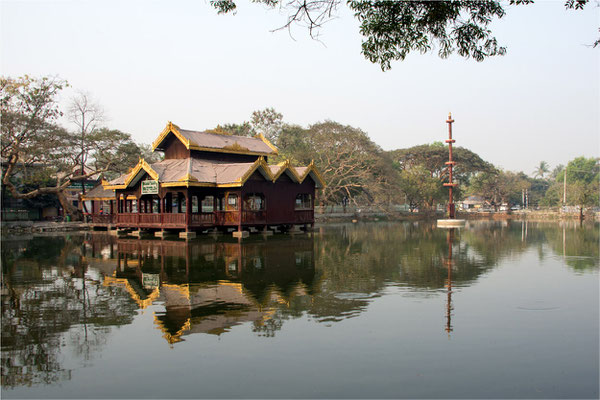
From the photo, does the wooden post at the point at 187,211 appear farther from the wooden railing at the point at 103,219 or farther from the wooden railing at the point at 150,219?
the wooden railing at the point at 103,219

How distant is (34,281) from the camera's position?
1436 centimetres

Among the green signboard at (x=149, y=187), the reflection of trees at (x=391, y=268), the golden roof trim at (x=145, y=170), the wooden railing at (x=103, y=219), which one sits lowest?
the reflection of trees at (x=391, y=268)

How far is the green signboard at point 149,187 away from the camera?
31.6 metres

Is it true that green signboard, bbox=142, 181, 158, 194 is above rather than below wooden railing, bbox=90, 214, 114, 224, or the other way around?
above

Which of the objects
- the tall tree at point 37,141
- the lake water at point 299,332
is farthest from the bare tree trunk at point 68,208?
the lake water at point 299,332

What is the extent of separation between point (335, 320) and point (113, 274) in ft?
29.4

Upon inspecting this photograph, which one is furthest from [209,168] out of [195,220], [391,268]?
[391,268]

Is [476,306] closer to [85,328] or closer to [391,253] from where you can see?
[85,328]

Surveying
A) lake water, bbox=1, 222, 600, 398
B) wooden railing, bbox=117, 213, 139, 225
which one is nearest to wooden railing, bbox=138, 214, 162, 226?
wooden railing, bbox=117, 213, 139, 225

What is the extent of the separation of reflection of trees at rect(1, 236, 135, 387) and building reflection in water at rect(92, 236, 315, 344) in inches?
30.1

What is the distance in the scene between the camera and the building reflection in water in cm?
963

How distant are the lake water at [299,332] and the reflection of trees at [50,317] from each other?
0.12 ft

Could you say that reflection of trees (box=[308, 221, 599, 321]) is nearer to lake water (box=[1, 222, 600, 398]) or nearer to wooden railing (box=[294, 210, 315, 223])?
lake water (box=[1, 222, 600, 398])

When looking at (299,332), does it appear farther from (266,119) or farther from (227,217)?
(266,119)
